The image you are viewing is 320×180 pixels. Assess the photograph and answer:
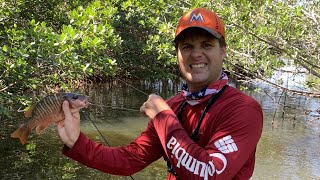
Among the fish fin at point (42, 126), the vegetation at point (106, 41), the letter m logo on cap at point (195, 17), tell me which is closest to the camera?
the letter m logo on cap at point (195, 17)

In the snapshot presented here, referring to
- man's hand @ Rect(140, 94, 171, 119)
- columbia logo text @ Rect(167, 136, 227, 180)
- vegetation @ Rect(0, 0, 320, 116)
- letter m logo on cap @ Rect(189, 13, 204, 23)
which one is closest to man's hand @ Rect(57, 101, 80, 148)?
man's hand @ Rect(140, 94, 171, 119)

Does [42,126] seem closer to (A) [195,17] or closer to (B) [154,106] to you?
(B) [154,106]

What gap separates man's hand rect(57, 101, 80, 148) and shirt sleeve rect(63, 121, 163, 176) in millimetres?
63

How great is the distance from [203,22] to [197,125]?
0.51m

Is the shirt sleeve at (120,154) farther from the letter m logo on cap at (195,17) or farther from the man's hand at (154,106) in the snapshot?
the letter m logo on cap at (195,17)

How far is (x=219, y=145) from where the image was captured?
1.76 m

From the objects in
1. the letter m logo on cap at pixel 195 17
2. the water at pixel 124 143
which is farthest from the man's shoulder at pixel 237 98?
the water at pixel 124 143

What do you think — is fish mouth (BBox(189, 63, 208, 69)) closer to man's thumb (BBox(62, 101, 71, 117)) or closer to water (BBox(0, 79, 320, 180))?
man's thumb (BBox(62, 101, 71, 117))

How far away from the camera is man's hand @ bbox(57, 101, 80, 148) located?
208 cm

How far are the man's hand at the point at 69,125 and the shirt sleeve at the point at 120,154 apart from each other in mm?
63

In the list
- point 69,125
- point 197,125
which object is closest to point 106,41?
point 69,125

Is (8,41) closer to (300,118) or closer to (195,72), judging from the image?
(195,72)

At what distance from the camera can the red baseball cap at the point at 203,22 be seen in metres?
1.94

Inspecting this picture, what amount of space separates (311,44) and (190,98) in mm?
6262
